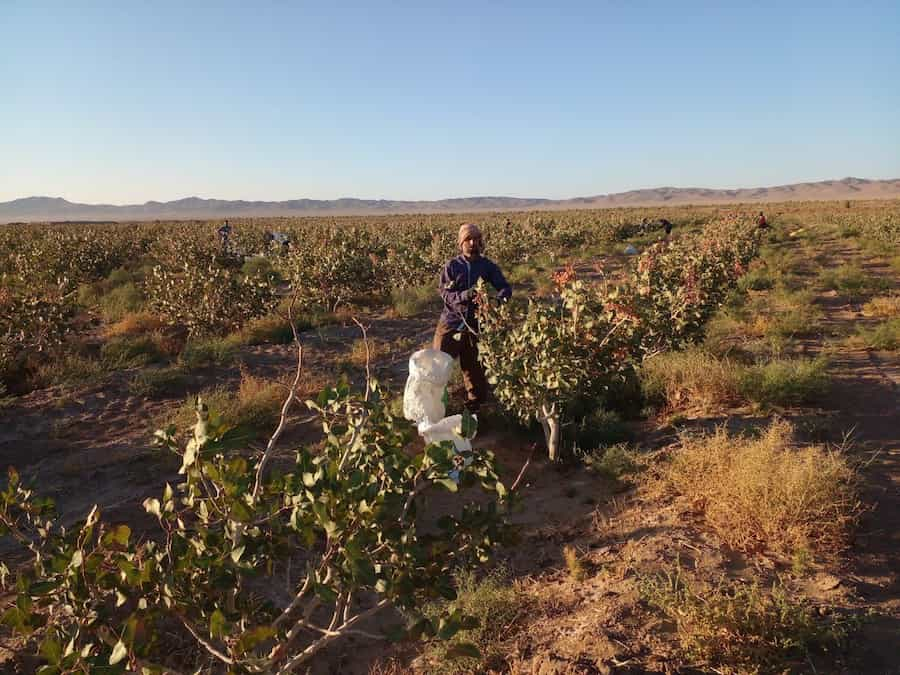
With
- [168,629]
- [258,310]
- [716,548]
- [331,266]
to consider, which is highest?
[331,266]

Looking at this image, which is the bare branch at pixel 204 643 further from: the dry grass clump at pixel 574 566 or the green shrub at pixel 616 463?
the green shrub at pixel 616 463

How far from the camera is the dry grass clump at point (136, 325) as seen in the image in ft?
30.8

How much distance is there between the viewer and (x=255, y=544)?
168 cm

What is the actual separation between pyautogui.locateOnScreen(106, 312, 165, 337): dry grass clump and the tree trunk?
7601 mm

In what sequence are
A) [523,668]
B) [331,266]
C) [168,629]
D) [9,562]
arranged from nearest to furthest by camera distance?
[523,668] < [168,629] < [9,562] < [331,266]

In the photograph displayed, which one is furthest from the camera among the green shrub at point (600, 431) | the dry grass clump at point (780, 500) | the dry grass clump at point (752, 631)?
the green shrub at point (600, 431)

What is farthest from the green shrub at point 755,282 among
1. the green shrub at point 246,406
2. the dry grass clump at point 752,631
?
the dry grass clump at point 752,631

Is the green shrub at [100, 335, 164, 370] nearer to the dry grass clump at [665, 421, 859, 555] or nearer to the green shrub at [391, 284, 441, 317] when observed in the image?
the green shrub at [391, 284, 441, 317]

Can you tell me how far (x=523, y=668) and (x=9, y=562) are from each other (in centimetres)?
336

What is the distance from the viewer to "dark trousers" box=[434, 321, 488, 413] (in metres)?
5.05

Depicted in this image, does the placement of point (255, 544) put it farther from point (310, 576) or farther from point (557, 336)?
point (557, 336)

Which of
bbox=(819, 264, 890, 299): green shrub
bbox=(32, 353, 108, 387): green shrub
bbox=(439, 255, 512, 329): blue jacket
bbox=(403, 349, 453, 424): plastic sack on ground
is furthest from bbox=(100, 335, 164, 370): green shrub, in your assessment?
bbox=(819, 264, 890, 299): green shrub

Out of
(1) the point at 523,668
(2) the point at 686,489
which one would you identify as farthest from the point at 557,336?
(1) the point at 523,668

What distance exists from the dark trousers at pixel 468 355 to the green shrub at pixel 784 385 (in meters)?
2.56
